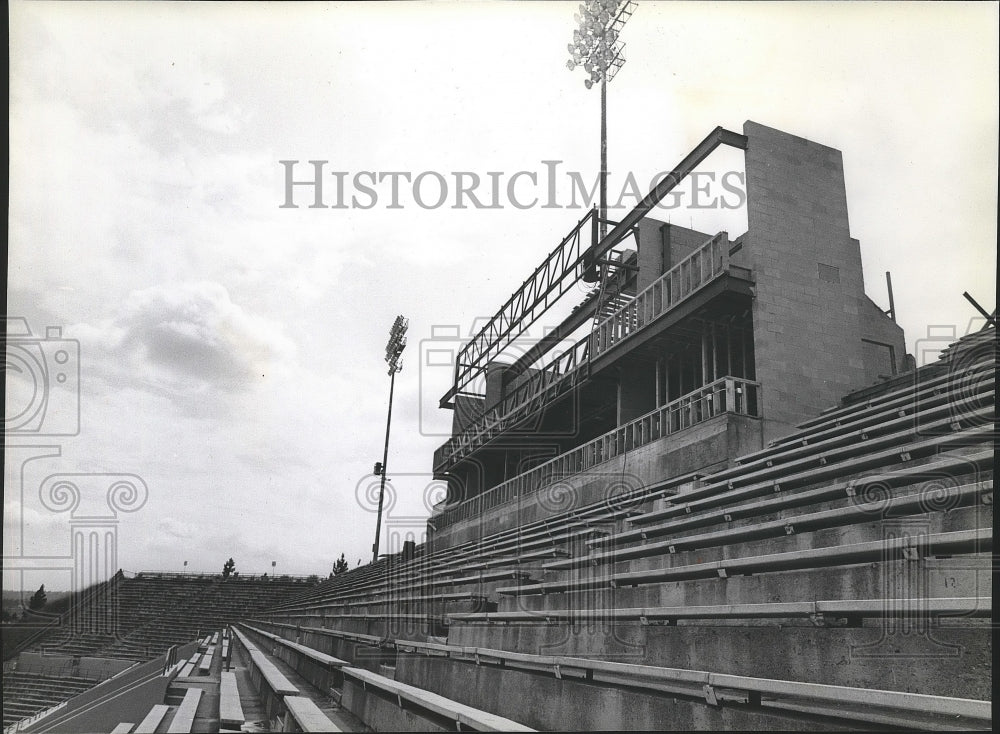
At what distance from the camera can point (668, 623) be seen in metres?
4.16

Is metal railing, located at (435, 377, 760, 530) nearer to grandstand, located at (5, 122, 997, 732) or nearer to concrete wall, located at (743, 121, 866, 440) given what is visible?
grandstand, located at (5, 122, 997, 732)

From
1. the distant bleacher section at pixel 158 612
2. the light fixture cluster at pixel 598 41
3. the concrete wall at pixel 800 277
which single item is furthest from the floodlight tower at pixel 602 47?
the distant bleacher section at pixel 158 612

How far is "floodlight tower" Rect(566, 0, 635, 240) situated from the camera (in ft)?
58.4

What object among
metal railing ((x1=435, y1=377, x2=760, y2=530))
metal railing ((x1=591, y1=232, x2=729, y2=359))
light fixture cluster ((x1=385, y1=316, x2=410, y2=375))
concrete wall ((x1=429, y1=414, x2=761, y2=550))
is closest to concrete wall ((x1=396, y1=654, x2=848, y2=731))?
concrete wall ((x1=429, y1=414, x2=761, y2=550))

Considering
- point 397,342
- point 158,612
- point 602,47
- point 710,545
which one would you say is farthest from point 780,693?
point 158,612

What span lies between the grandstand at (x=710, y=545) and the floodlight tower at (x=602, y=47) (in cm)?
412

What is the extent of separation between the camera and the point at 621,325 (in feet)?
44.4

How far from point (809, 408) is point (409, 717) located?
8.30 m

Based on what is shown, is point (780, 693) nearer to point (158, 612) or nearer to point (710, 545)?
point (710, 545)

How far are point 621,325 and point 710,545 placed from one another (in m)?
8.66

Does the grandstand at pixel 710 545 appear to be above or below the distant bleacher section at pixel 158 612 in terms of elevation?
above

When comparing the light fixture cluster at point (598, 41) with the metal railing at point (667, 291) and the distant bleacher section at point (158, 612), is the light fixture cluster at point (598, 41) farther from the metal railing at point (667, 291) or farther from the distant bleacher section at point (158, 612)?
the distant bleacher section at point (158, 612)

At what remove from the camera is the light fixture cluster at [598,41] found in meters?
17.8

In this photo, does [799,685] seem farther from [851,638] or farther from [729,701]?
[851,638]
